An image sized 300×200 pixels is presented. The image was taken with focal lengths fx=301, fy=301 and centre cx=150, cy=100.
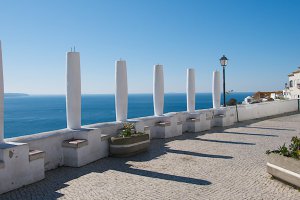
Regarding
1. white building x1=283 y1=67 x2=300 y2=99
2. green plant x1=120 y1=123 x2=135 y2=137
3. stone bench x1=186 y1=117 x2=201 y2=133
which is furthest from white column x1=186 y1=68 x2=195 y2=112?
white building x1=283 y1=67 x2=300 y2=99

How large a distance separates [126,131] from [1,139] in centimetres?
412

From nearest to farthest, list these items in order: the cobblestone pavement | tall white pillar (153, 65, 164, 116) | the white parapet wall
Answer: the cobblestone pavement, the white parapet wall, tall white pillar (153, 65, 164, 116)

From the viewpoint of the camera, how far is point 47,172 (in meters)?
8.27

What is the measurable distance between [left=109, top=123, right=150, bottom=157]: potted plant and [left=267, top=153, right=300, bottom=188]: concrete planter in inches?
171

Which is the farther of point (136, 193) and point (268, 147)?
point (268, 147)

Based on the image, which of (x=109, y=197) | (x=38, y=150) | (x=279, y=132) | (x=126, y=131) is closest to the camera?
(x=109, y=197)

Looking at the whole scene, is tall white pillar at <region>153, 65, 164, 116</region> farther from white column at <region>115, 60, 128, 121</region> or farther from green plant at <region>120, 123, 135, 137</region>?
green plant at <region>120, 123, 135, 137</region>

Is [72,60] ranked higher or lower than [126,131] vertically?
higher

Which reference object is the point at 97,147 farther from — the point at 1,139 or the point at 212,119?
the point at 212,119

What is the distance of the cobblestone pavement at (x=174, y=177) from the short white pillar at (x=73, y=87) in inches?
64.5

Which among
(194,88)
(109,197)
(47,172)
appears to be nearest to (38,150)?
(47,172)

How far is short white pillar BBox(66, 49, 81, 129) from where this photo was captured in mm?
9508

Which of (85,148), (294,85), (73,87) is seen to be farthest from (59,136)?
(294,85)

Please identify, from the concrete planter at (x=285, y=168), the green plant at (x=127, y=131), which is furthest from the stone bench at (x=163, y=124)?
the concrete planter at (x=285, y=168)
